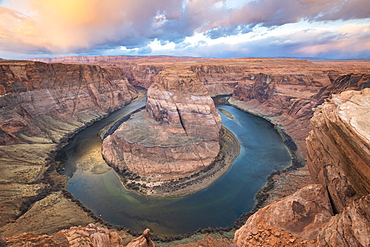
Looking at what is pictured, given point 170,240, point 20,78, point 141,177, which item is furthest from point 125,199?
point 20,78

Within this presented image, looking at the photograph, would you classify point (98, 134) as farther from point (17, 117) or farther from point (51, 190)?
point (51, 190)

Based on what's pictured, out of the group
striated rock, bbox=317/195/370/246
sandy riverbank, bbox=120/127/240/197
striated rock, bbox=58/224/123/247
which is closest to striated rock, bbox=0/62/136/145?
sandy riverbank, bbox=120/127/240/197

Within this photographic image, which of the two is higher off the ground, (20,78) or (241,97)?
(20,78)

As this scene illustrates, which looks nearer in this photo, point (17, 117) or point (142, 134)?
point (142, 134)

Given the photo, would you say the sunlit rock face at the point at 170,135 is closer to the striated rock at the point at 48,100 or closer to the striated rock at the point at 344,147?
the striated rock at the point at 48,100

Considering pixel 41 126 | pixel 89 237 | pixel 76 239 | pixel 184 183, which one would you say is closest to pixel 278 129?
pixel 184 183
